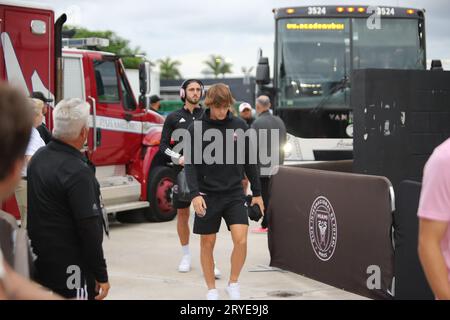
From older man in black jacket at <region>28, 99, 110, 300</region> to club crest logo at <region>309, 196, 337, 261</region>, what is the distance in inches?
139

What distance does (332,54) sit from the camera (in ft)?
45.1

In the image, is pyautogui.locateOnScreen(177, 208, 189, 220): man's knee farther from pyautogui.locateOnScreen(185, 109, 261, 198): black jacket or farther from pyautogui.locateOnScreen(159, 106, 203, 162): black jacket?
pyautogui.locateOnScreen(185, 109, 261, 198): black jacket

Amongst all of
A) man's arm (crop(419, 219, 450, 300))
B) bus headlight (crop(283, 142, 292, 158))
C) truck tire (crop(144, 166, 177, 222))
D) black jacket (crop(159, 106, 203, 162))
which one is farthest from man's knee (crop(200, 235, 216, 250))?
bus headlight (crop(283, 142, 292, 158))

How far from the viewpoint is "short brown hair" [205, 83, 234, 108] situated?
6.69 meters

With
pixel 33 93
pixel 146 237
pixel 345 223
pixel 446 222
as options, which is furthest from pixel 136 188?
pixel 446 222

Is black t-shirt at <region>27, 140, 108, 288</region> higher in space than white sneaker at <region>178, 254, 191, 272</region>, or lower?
higher

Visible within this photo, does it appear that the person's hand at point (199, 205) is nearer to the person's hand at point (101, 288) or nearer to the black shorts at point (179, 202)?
the black shorts at point (179, 202)

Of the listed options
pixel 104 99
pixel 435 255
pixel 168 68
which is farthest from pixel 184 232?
pixel 168 68

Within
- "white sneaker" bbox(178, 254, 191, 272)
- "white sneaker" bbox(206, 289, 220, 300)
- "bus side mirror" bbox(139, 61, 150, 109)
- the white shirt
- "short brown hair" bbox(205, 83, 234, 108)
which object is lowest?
"white sneaker" bbox(178, 254, 191, 272)

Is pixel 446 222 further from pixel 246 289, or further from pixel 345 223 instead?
pixel 246 289

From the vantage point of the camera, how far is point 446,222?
289cm

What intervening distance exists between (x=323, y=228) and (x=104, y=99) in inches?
187

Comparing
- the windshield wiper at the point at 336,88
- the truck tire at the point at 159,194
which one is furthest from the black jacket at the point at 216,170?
the windshield wiper at the point at 336,88

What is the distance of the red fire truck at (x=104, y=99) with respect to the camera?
8953mm
